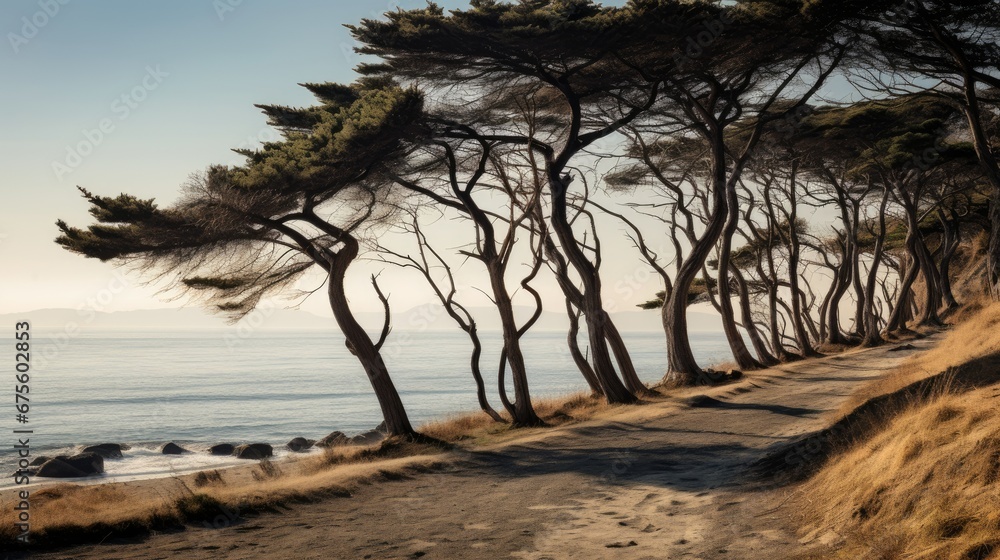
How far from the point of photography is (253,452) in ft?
78.7

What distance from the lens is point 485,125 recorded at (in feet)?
56.7

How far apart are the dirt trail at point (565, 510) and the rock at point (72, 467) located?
11602 millimetres

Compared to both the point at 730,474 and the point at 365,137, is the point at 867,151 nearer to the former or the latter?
the point at 365,137

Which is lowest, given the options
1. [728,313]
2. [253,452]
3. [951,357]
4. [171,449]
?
[253,452]

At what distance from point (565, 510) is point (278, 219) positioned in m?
9.15

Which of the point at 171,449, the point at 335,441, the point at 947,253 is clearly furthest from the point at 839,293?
the point at 171,449

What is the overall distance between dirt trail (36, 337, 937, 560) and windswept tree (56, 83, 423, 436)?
491 centimetres

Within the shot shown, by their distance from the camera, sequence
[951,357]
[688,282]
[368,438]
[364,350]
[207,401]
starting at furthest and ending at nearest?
[207,401] < [368,438] < [688,282] < [364,350] < [951,357]

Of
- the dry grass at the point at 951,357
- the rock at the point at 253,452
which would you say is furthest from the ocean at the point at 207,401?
the dry grass at the point at 951,357

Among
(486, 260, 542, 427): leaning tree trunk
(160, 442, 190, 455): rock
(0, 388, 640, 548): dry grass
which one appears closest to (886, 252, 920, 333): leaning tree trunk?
(0, 388, 640, 548): dry grass

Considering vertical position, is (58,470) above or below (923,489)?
below

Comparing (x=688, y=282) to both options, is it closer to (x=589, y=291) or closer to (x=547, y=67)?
(x=589, y=291)

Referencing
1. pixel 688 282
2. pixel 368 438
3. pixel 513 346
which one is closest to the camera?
pixel 513 346

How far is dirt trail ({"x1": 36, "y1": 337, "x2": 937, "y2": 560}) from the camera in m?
6.50
